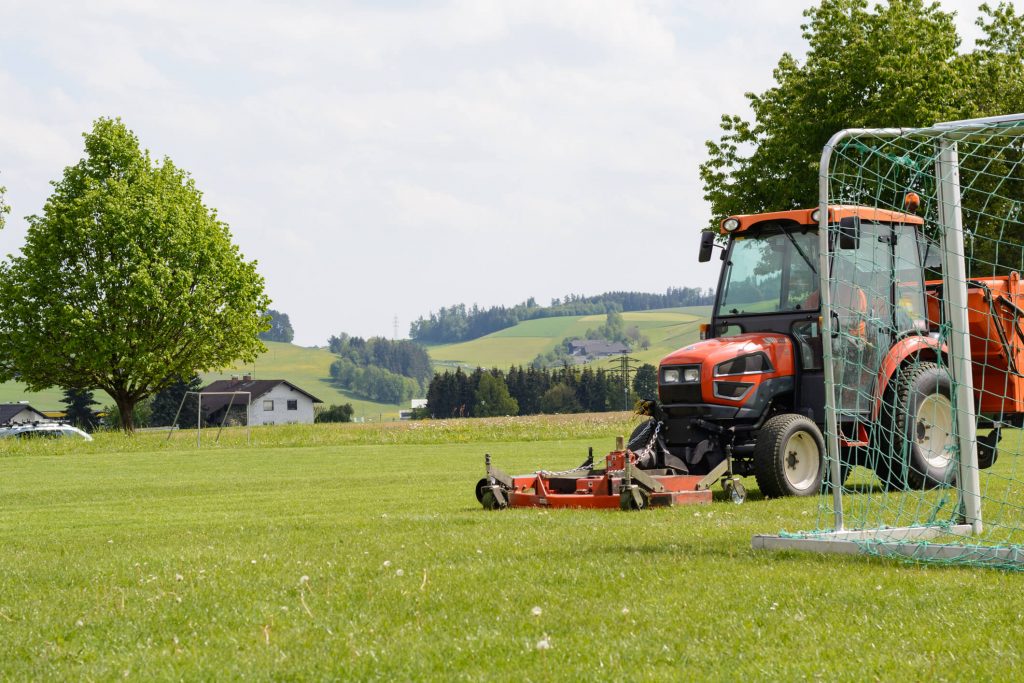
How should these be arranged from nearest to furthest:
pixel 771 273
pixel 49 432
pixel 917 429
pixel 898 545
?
pixel 898 545 → pixel 917 429 → pixel 771 273 → pixel 49 432

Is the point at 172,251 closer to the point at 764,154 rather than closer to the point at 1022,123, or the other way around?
the point at 764,154

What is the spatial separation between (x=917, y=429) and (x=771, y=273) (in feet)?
7.71

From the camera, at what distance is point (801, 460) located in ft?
40.7

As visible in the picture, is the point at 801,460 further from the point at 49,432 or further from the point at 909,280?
the point at 49,432

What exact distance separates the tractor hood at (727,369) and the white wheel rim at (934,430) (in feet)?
5.13

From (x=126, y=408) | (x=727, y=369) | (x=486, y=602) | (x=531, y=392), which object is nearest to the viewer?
(x=486, y=602)

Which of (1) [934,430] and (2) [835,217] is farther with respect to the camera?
(1) [934,430]

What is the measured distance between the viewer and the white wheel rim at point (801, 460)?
12.2 meters

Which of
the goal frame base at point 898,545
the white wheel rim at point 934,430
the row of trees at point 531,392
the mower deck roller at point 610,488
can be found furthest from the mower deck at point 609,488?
the row of trees at point 531,392

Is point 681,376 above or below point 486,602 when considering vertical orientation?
above

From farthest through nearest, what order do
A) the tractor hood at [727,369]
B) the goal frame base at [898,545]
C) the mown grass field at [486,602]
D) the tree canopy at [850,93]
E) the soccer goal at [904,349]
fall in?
the tree canopy at [850,93]
the tractor hood at [727,369]
the soccer goal at [904,349]
the goal frame base at [898,545]
the mown grass field at [486,602]

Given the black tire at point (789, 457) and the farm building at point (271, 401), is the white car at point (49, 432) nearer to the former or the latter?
the black tire at point (789, 457)

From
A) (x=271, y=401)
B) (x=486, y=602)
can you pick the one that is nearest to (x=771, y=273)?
(x=486, y=602)

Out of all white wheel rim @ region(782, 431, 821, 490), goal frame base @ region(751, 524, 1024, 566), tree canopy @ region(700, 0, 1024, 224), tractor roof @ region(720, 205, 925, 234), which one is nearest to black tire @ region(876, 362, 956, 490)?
white wheel rim @ region(782, 431, 821, 490)
